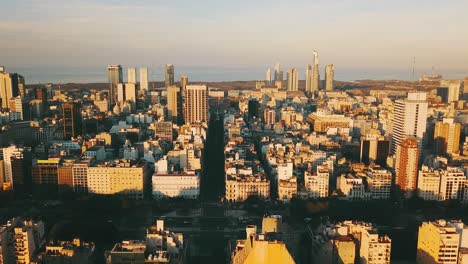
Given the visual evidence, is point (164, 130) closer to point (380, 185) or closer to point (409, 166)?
point (380, 185)

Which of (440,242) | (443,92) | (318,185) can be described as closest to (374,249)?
(440,242)

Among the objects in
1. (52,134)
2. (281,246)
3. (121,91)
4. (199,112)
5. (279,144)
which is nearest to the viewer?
(281,246)

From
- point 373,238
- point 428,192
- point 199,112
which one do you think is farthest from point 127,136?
point 373,238

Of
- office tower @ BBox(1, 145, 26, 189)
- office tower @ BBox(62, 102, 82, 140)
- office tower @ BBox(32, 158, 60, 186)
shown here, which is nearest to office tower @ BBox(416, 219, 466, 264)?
office tower @ BBox(32, 158, 60, 186)

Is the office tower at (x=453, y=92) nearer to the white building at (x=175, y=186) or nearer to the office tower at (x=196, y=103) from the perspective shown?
the office tower at (x=196, y=103)

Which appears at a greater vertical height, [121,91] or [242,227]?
[121,91]

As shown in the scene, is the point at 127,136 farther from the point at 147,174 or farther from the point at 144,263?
the point at 144,263
